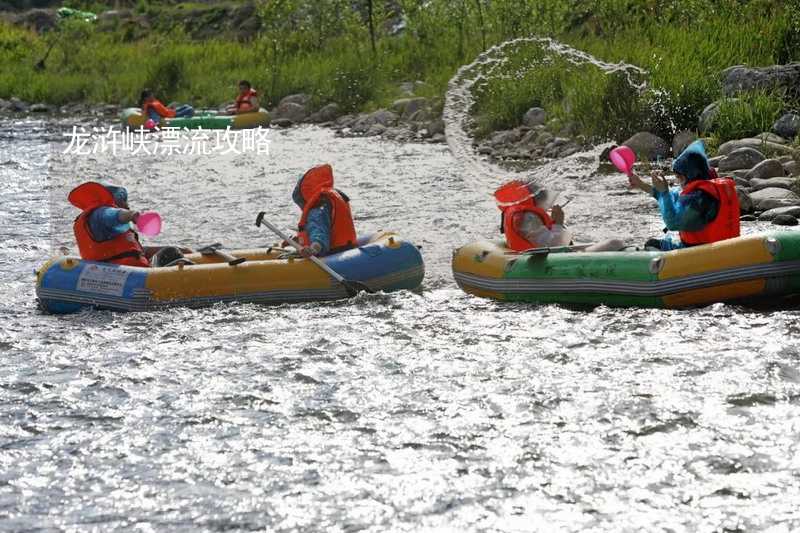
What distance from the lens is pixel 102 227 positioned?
7.92 m

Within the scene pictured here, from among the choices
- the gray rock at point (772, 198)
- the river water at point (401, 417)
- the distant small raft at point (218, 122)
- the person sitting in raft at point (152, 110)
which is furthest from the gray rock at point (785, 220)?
the person sitting in raft at point (152, 110)

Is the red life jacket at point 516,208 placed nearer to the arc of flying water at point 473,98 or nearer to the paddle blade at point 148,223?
the paddle blade at point 148,223

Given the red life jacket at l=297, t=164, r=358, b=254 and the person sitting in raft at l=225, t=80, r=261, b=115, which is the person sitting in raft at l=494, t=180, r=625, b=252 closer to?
the red life jacket at l=297, t=164, r=358, b=254

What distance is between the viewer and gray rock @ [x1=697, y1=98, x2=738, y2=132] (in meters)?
11.8

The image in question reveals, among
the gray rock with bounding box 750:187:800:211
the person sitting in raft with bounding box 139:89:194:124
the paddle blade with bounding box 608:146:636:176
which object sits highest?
the person sitting in raft with bounding box 139:89:194:124

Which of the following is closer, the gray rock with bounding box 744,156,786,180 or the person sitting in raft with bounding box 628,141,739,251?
the person sitting in raft with bounding box 628,141,739,251

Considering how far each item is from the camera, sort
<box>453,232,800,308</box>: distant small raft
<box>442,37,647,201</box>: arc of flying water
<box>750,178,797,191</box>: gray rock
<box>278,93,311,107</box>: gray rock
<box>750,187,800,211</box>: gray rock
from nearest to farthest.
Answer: <box>453,232,800,308</box>: distant small raft
<box>750,187,800,211</box>: gray rock
<box>750,178,797,191</box>: gray rock
<box>442,37,647,201</box>: arc of flying water
<box>278,93,311,107</box>: gray rock

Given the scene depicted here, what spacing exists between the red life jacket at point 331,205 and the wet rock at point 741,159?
4.36m

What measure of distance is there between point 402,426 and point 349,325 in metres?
1.87

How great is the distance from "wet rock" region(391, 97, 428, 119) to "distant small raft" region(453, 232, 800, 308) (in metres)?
9.59

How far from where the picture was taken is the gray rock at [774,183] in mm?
10039

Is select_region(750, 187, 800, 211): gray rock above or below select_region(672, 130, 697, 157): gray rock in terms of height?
below

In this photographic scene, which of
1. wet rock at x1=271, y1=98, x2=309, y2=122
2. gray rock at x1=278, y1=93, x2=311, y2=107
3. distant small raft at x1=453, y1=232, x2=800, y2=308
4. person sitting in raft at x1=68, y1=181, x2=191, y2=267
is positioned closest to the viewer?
distant small raft at x1=453, y1=232, x2=800, y2=308

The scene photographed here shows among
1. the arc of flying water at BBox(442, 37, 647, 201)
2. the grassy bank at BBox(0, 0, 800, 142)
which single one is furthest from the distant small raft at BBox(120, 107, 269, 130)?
the arc of flying water at BBox(442, 37, 647, 201)
